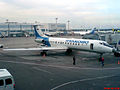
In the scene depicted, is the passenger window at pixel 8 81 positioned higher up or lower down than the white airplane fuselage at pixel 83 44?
lower down

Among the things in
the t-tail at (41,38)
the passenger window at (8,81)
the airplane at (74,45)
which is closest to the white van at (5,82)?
the passenger window at (8,81)

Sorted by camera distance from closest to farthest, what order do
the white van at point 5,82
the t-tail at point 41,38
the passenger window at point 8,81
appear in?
the white van at point 5,82
the passenger window at point 8,81
the t-tail at point 41,38

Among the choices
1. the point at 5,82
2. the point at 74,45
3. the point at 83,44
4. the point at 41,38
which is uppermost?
the point at 41,38

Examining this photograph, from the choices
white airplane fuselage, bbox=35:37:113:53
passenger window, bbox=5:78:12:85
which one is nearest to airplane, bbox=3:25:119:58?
white airplane fuselage, bbox=35:37:113:53

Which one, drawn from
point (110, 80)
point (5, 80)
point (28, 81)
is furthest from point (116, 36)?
point (5, 80)

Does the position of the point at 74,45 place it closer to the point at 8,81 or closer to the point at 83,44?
the point at 83,44

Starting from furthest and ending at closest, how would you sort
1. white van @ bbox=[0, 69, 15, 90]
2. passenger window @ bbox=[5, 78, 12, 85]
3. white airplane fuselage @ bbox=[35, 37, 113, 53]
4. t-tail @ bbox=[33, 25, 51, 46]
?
t-tail @ bbox=[33, 25, 51, 46] → white airplane fuselage @ bbox=[35, 37, 113, 53] → passenger window @ bbox=[5, 78, 12, 85] → white van @ bbox=[0, 69, 15, 90]

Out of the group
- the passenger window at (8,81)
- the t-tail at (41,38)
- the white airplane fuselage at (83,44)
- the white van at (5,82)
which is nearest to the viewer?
the white van at (5,82)

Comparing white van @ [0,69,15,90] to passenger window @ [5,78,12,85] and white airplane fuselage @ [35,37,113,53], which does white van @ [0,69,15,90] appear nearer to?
passenger window @ [5,78,12,85]

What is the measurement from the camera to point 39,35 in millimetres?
32719

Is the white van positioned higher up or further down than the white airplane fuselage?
further down

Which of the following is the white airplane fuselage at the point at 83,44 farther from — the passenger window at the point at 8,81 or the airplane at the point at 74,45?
the passenger window at the point at 8,81

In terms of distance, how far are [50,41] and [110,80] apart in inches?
739

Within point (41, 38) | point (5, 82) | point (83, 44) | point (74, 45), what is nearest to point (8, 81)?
point (5, 82)
